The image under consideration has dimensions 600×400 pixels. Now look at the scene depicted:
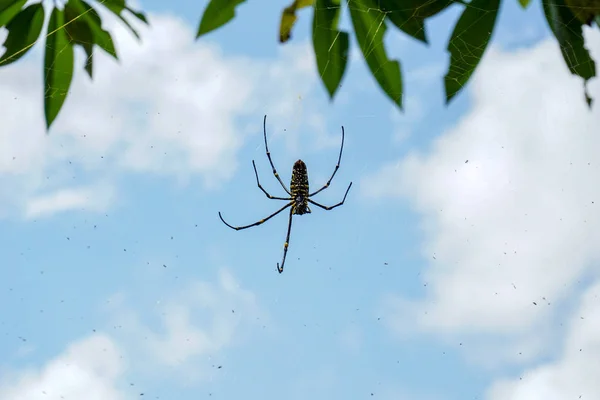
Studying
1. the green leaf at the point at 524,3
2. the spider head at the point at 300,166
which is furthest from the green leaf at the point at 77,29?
the spider head at the point at 300,166

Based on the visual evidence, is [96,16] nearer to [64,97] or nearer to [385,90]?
[64,97]

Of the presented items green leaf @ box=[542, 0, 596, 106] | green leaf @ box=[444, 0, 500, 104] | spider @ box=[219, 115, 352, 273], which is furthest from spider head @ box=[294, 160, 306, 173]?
green leaf @ box=[542, 0, 596, 106]

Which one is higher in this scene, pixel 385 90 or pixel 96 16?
pixel 96 16

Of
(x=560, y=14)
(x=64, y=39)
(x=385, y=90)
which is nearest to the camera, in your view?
(x=560, y=14)

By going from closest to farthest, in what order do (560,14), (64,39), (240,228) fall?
(560,14), (64,39), (240,228)

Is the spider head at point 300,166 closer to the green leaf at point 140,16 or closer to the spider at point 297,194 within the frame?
the spider at point 297,194

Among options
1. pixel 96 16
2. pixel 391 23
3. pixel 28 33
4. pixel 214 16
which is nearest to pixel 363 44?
pixel 391 23

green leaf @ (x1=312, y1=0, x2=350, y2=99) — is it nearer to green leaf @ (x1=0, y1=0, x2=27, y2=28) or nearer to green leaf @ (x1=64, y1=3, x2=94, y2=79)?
green leaf @ (x1=64, y1=3, x2=94, y2=79)
